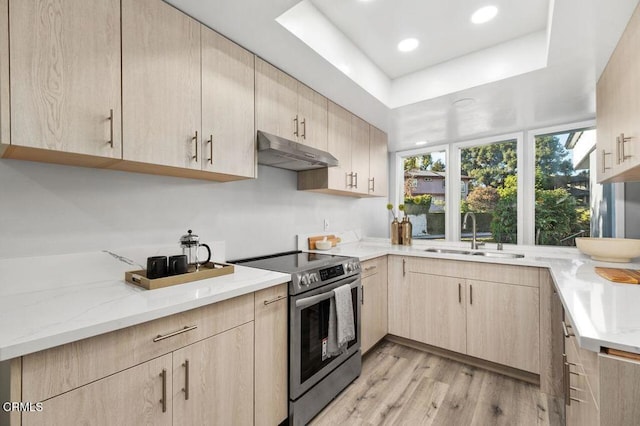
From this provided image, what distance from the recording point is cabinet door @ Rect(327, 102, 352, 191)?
2.50m

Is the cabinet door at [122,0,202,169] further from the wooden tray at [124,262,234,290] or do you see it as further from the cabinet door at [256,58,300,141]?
the wooden tray at [124,262,234,290]

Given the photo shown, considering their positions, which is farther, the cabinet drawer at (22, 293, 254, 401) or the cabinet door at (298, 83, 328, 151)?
the cabinet door at (298, 83, 328, 151)

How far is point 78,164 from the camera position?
136 centimetres

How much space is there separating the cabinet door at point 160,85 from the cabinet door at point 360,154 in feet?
5.34

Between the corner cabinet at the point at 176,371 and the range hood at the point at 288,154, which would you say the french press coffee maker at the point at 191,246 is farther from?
the range hood at the point at 288,154

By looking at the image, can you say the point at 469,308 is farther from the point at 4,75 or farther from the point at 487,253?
the point at 4,75

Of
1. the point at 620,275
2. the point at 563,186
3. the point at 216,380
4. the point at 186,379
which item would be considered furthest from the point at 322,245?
the point at 563,186

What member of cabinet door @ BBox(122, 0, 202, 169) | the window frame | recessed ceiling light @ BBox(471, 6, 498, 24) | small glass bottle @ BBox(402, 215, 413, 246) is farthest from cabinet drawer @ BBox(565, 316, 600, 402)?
small glass bottle @ BBox(402, 215, 413, 246)

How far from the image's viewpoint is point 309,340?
1.75 meters

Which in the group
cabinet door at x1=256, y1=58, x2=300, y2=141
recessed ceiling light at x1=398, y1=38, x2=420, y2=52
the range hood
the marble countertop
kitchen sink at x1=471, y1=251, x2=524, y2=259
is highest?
recessed ceiling light at x1=398, y1=38, x2=420, y2=52

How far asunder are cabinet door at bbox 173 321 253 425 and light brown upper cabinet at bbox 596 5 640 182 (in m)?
2.08

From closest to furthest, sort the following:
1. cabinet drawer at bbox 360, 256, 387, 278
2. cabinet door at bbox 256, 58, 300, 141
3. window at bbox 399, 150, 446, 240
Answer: cabinet door at bbox 256, 58, 300, 141 < cabinet drawer at bbox 360, 256, 387, 278 < window at bbox 399, 150, 446, 240

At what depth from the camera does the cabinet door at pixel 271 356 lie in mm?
1468

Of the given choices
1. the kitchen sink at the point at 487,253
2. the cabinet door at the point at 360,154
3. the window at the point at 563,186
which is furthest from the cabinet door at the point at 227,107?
the window at the point at 563,186
